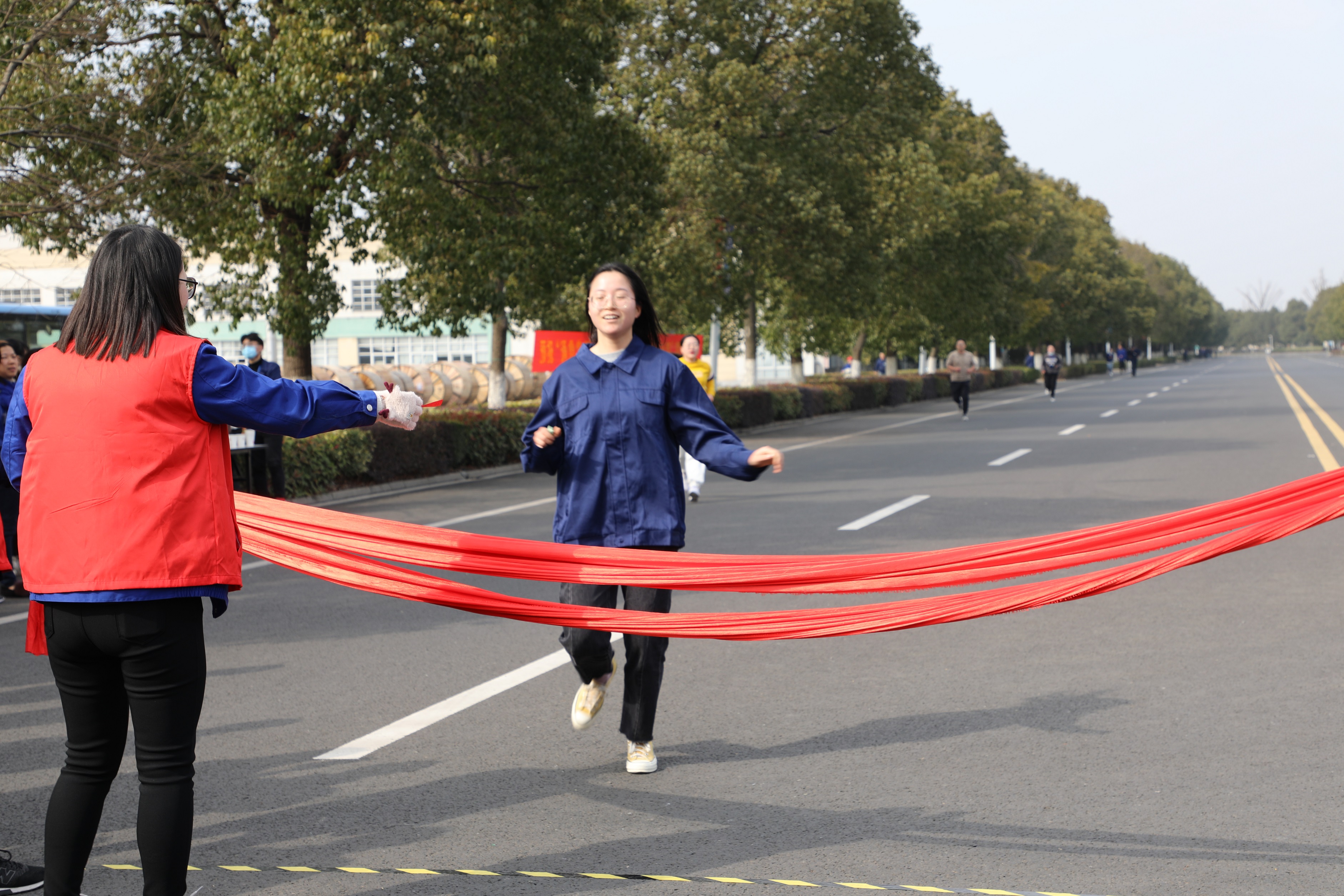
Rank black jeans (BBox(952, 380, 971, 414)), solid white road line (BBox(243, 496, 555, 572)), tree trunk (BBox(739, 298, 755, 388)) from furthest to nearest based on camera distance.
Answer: tree trunk (BBox(739, 298, 755, 388))
black jeans (BBox(952, 380, 971, 414))
solid white road line (BBox(243, 496, 555, 572))

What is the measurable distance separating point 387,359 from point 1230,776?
63301mm

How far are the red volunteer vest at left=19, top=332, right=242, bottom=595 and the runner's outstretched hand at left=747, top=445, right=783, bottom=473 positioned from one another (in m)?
1.62

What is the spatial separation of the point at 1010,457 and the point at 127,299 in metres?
16.4

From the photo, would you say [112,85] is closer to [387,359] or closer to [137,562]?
[137,562]

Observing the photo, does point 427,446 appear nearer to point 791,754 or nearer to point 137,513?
point 791,754

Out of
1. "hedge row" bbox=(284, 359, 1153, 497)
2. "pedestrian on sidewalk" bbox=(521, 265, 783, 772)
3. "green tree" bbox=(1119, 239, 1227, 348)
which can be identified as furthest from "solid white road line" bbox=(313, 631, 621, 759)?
"green tree" bbox=(1119, 239, 1227, 348)

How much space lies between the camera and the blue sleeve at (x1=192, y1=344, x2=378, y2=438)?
2.80m

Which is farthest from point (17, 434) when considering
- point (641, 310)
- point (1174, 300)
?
point (1174, 300)

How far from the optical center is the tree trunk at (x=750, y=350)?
32250 mm

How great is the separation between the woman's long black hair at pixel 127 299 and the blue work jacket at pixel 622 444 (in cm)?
157

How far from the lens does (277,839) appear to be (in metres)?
3.86

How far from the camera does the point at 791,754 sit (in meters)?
4.72

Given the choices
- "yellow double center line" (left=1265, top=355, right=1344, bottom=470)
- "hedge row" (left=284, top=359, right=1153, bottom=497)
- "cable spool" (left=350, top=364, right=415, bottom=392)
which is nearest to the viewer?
"hedge row" (left=284, top=359, right=1153, bottom=497)

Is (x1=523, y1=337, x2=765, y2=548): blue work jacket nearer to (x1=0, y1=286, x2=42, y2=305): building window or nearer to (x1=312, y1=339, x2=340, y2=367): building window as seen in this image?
(x1=0, y1=286, x2=42, y2=305): building window
